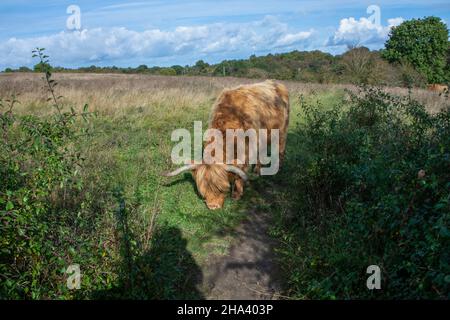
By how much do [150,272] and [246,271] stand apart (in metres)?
1.37

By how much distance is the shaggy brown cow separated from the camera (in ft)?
20.5

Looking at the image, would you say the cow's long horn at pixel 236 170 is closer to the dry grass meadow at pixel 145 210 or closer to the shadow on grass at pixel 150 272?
the dry grass meadow at pixel 145 210

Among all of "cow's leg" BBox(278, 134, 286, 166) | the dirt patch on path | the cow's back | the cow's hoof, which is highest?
the cow's back

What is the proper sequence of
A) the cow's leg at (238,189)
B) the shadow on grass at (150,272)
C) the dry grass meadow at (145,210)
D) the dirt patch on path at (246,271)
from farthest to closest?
the cow's leg at (238,189) → the dirt patch on path at (246,271) → the dry grass meadow at (145,210) → the shadow on grass at (150,272)

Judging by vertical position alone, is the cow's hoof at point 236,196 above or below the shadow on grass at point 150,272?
above

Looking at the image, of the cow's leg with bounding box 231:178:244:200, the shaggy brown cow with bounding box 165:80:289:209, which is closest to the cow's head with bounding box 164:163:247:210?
the shaggy brown cow with bounding box 165:80:289:209

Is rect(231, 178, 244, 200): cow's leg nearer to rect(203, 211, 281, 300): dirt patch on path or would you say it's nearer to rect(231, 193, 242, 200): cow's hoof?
rect(231, 193, 242, 200): cow's hoof

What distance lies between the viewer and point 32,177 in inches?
166

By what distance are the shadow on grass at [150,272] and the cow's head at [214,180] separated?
1493 millimetres

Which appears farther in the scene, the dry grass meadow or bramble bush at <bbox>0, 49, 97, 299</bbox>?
the dry grass meadow

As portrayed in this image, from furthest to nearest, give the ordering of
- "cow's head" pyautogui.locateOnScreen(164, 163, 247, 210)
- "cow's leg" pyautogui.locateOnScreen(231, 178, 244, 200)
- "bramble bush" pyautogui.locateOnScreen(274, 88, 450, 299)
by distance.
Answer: "cow's leg" pyautogui.locateOnScreen(231, 178, 244, 200) < "cow's head" pyautogui.locateOnScreen(164, 163, 247, 210) < "bramble bush" pyautogui.locateOnScreen(274, 88, 450, 299)

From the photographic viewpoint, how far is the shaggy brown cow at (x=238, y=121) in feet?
20.5

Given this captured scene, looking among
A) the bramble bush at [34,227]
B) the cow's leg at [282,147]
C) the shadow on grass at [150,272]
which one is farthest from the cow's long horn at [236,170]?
the bramble bush at [34,227]
